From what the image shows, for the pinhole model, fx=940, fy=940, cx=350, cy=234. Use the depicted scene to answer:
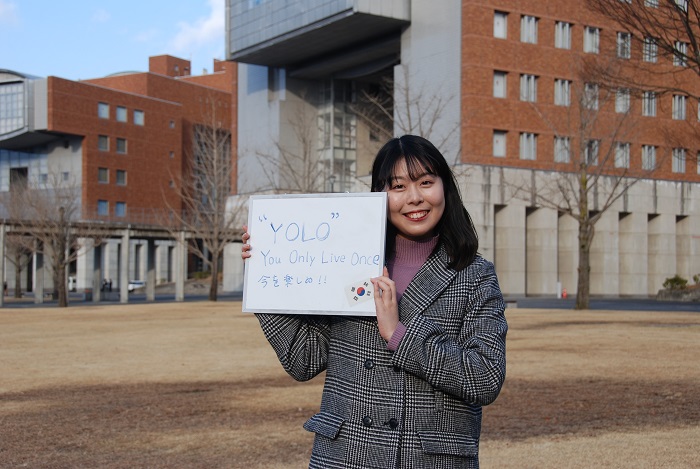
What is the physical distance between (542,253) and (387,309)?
55.8m

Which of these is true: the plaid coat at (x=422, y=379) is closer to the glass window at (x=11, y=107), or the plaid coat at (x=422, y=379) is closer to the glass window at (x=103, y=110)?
the glass window at (x=11, y=107)

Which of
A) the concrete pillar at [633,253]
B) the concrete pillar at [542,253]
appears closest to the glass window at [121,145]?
the concrete pillar at [542,253]

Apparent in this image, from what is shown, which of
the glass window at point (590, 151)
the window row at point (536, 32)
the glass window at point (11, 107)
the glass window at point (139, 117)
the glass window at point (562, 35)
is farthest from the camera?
the glass window at point (139, 117)

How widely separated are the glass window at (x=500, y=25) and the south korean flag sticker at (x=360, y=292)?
53294 millimetres

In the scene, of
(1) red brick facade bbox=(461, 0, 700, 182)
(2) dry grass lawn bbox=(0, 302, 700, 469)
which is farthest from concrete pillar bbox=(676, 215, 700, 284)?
(2) dry grass lawn bbox=(0, 302, 700, 469)

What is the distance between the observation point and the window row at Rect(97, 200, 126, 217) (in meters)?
89.4

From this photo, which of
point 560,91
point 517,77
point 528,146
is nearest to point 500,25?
point 517,77

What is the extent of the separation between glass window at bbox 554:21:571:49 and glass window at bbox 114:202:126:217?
49557 millimetres

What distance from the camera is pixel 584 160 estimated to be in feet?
117

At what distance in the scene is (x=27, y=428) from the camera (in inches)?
404

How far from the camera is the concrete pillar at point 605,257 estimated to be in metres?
59.1

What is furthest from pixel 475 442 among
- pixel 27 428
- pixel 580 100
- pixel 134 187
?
pixel 134 187

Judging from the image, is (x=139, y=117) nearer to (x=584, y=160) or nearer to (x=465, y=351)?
(x=584, y=160)

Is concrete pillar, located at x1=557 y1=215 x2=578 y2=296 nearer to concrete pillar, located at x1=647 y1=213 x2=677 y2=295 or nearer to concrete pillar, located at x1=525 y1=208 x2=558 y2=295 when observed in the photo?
concrete pillar, located at x1=525 y1=208 x2=558 y2=295
